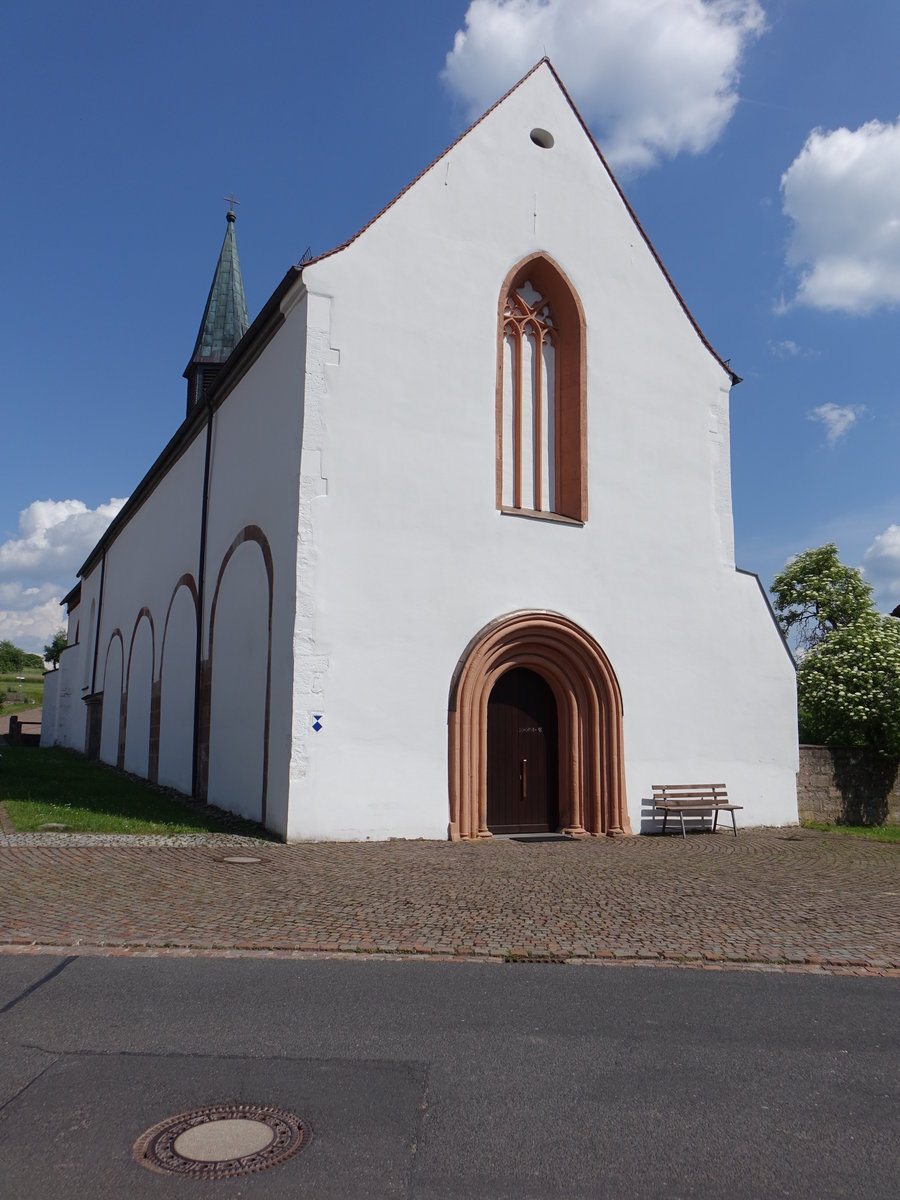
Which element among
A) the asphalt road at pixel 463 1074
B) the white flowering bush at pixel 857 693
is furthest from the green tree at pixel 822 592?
the asphalt road at pixel 463 1074

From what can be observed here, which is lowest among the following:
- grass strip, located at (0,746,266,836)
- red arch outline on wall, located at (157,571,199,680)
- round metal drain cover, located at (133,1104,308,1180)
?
round metal drain cover, located at (133,1104,308,1180)

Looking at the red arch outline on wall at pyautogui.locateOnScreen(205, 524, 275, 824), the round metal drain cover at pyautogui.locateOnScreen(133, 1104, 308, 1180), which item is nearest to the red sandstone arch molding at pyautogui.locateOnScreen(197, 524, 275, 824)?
the red arch outline on wall at pyautogui.locateOnScreen(205, 524, 275, 824)

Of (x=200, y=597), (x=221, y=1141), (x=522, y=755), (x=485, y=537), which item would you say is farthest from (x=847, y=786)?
(x=221, y=1141)

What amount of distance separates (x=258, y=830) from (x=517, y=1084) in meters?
9.72

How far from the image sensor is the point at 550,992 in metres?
5.96

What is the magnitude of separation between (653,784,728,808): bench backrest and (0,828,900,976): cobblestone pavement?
2.66m

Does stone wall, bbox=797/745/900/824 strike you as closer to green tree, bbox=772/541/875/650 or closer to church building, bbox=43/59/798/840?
church building, bbox=43/59/798/840

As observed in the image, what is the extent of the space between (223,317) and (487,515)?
22234mm

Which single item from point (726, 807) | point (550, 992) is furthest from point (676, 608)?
point (550, 992)

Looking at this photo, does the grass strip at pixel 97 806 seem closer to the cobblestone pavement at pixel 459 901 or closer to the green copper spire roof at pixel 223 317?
the cobblestone pavement at pixel 459 901

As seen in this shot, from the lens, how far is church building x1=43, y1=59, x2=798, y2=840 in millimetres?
13438

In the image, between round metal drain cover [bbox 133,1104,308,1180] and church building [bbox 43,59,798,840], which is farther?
church building [bbox 43,59,798,840]

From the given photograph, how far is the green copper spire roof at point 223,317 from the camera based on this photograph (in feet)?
108

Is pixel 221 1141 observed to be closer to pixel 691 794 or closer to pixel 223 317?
pixel 691 794
